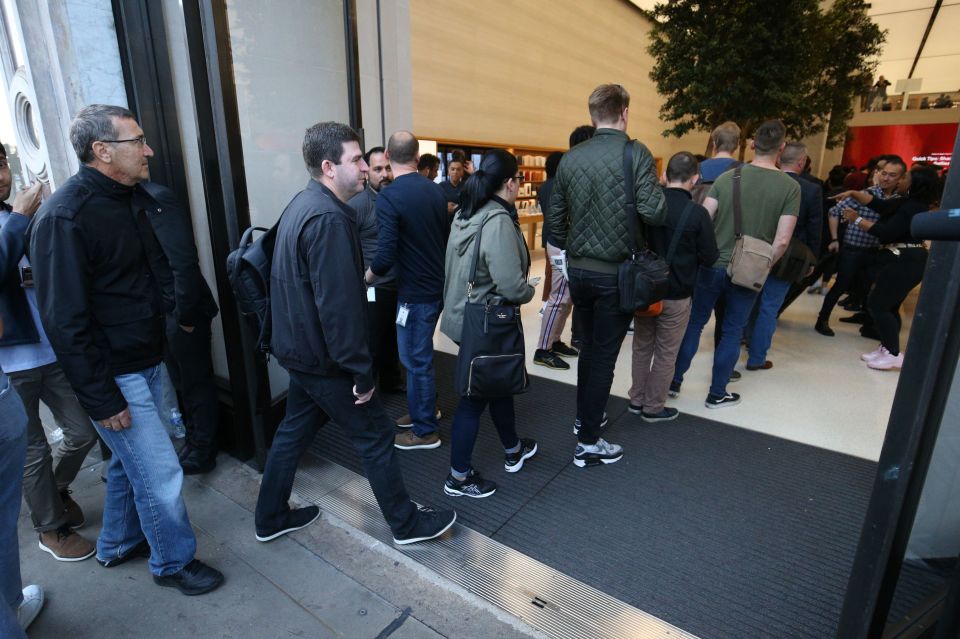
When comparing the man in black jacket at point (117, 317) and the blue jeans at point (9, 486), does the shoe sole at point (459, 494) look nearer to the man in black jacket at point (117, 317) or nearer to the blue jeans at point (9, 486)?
the man in black jacket at point (117, 317)

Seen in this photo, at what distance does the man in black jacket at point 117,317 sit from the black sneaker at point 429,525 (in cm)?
73

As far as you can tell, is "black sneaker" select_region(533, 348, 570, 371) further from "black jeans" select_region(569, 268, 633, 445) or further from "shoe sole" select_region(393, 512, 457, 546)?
"shoe sole" select_region(393, 512, 457, 546)

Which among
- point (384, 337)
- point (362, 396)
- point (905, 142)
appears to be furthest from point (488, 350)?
point (905, 142)

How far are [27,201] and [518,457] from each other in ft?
7.73

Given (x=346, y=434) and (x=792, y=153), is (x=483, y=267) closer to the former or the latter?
(x=346, y=434)

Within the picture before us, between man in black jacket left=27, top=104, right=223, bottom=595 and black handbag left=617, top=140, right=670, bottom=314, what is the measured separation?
196 centimetres

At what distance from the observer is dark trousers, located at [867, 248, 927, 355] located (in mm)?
3969

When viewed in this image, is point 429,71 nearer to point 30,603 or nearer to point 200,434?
point 200,434

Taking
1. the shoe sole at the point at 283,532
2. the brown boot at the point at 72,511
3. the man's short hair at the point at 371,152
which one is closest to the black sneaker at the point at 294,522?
the shoe sole at the point at 283,532

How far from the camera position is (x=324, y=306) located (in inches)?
71.3

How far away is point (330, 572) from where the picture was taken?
2.10 metres

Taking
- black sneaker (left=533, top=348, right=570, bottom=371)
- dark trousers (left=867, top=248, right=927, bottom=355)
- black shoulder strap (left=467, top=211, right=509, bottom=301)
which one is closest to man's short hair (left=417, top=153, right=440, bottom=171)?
black sneaker (left=533, top=348, right=570, bottom=371)

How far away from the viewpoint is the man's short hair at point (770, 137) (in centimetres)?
315

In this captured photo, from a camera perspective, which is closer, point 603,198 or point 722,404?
point 603,198
